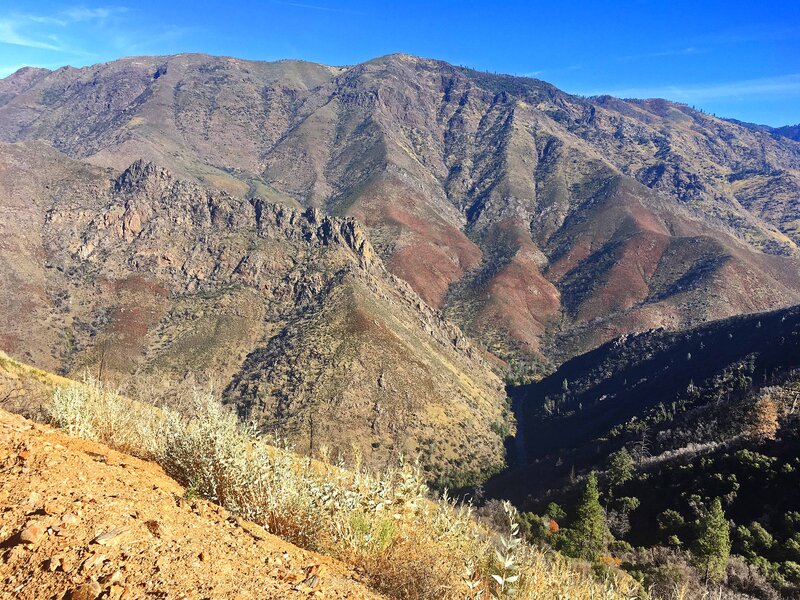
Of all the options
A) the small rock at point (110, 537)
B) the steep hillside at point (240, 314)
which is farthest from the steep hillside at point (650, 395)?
the small rock at point (110, 537)

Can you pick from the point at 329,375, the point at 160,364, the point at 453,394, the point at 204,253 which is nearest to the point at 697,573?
the point at 329,375

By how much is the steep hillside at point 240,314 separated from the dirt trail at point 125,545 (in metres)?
47.5

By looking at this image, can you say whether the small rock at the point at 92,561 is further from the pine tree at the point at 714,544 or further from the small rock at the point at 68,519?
the pine tree at the point at 714,544

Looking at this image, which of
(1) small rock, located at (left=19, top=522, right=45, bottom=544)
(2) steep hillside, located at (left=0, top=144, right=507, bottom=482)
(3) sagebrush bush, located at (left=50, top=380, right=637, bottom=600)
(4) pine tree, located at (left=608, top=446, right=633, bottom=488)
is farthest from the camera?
(2) steep hillside, located at (left=0, top=144, right=507, bottom=482)

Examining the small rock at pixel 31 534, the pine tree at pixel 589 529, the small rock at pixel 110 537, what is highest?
the small rock at pixel 110 537

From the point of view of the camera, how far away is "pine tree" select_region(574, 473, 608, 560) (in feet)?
97.3

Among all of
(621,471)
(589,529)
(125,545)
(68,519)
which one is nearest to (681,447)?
(621,471)

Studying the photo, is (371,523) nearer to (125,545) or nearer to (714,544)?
(125,545)

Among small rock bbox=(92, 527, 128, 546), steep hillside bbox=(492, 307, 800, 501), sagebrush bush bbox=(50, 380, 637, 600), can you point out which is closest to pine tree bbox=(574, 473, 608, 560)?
steep hillside bbox=(492, 307, 800, 501)

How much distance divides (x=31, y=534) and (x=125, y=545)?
2.70 ft

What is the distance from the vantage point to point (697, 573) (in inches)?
797

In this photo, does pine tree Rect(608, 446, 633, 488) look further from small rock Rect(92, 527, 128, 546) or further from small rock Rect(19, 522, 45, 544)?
small rock Rect(19, 522, 45, 544)

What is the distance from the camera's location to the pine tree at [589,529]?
1168 inches

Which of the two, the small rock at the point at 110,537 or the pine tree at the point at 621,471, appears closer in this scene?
the small rock at the point at 110,537
